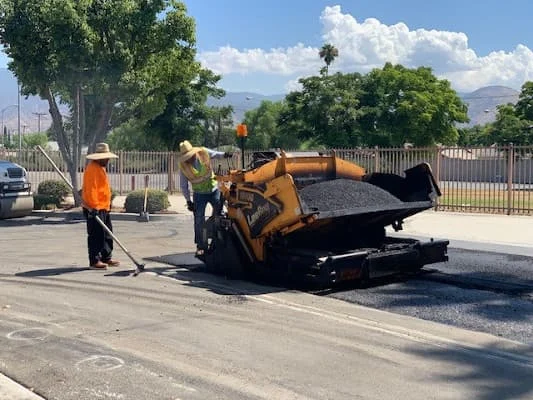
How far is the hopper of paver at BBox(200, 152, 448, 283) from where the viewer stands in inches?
311

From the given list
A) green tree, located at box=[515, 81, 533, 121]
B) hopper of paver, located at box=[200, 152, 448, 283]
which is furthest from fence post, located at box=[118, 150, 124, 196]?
green tree, located at box=[515, 81, 533, 121]

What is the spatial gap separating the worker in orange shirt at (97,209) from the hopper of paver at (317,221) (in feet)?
5.22

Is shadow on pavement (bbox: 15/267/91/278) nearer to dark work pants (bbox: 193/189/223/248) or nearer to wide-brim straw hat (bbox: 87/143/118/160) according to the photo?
wide-brim straw hat (bbox: 87/143/118/160)

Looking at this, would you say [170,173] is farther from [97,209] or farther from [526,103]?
[526,103]

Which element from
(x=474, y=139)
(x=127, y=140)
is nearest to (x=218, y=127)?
(x=127, y=140)

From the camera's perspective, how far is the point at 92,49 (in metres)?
16.9

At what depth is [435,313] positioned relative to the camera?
7.11 metres

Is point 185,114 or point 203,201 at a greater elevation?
point 185,114

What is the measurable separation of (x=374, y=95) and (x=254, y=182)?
36921 mm

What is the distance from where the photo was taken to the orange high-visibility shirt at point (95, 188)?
9.94 m

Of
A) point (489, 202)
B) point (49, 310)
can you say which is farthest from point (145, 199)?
point (49, 310)

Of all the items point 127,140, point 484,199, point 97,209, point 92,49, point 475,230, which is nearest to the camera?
point 97,209

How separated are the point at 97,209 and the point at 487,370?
6.28 meters

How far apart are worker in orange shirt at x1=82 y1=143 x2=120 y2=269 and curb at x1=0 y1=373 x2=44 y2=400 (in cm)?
485
